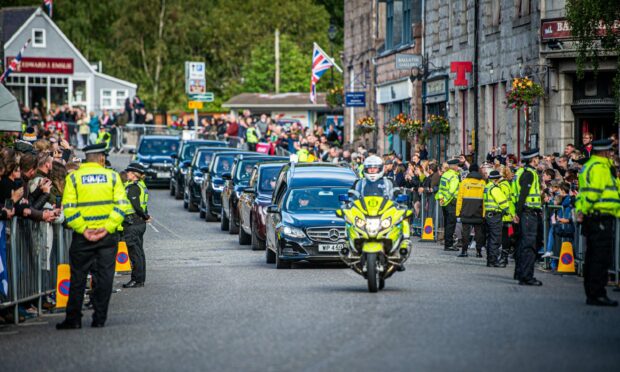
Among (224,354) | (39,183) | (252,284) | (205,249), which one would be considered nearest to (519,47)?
(205,249)

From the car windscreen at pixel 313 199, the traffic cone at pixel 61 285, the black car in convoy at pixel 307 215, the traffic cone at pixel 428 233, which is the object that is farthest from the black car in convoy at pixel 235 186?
the traffic cone at pixel 61 285

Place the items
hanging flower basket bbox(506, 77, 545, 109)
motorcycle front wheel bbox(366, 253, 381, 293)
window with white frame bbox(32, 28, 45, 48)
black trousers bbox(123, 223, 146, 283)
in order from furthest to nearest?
window with white frame bbox(32, 28, 45, 48)
hanging flower basket bbox(506, 77, 545, 109)
black trousers bbox(123, 223, 146, 283)
motorcycle front wheel bbox(366, 253, 381, 293)

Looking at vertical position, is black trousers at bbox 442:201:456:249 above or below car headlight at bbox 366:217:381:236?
below

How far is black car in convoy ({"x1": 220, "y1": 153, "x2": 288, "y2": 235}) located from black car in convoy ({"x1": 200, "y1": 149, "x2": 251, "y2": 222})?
144cm

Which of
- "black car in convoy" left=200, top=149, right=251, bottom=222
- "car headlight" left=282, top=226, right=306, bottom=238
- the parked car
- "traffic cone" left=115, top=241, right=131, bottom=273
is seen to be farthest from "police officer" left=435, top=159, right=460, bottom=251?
"black car in convoy" left=200, top=149, right=251, bottom=222

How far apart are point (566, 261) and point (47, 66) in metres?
70.7

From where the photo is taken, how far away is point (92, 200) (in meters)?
14.0

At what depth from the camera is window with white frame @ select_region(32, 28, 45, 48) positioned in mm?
89375

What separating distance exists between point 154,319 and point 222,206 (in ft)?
56.0

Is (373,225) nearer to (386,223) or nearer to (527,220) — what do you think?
(386,223)

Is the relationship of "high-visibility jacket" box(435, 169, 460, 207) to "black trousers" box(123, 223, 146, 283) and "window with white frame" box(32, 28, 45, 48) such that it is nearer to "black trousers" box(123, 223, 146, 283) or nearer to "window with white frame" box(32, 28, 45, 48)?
"black trousers" box(123, 223, 146, 283)

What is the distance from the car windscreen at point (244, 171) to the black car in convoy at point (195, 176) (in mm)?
3714

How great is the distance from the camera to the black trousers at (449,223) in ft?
84.9

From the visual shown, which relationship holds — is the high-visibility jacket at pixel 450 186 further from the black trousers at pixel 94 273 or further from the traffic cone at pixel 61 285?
the black trousers at pixel 94 273
